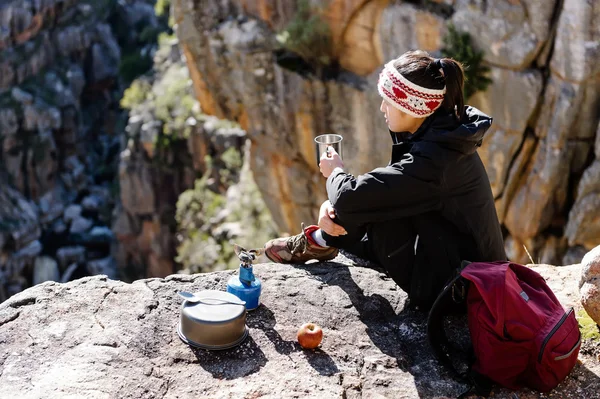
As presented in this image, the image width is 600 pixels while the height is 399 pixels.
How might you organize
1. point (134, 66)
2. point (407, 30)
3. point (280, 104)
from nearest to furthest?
point (407, 30) < point (280, 104) < point (134, 66)

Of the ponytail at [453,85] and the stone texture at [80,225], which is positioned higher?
the ponytail at [453,85]

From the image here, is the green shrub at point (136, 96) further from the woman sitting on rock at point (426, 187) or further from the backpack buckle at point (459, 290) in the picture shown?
the backpack buckle at point (459, 290)

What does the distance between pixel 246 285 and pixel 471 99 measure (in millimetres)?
8358

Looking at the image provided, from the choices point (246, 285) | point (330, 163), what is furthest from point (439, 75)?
point (246, 285)

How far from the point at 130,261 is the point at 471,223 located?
85.7ft

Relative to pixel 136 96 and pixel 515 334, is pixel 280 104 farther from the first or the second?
pixel 136 96

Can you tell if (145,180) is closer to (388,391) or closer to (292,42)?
(292,42)

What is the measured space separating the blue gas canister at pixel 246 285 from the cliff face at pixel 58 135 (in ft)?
86.9

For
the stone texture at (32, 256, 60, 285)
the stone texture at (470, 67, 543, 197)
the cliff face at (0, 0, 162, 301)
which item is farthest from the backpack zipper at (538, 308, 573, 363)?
the stone texture at (32, 256, 60, 285)

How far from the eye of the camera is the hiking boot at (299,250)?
14.2 feet

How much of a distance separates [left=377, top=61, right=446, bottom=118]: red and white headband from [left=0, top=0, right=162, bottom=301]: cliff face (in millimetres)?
27218

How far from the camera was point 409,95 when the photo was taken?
10.6 ft

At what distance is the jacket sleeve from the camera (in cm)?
314

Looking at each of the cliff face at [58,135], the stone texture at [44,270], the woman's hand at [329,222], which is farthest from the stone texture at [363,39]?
the stone texture at [44,270]
